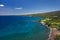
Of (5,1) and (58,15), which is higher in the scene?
(5,1)

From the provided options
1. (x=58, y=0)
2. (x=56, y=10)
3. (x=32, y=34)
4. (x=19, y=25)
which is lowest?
(x=32, y=34)

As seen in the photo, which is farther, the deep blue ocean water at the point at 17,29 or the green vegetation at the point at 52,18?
the deep blue ocean water at the point at 17,29

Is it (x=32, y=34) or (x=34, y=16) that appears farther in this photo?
(x=32, y=34)

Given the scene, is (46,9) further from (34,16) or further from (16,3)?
(16,3)

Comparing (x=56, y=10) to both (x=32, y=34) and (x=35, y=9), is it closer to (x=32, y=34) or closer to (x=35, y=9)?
(x=35, y=9)

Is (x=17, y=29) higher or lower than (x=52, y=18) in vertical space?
lower

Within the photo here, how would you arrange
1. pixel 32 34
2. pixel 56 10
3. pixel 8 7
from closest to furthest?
pixel 8 7, pixel 56 10, pixel 32 34

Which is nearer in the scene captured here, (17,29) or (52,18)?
(52,18)

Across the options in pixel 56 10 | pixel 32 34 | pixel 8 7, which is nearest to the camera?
pixel 8 7

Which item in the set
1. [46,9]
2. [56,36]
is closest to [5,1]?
[46,9]

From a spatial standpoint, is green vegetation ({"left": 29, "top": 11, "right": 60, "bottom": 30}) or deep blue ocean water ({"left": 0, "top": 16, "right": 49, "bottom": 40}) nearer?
green vegetation ({"left": 29, "top": 11, "right": 60, "bottom": 30})
